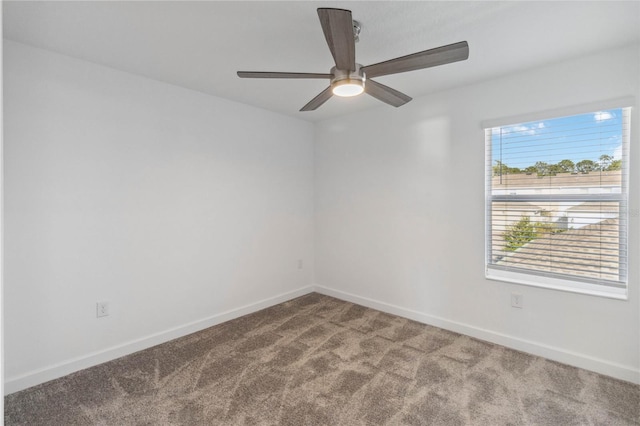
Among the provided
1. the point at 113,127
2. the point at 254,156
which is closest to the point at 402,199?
the point at 254,156

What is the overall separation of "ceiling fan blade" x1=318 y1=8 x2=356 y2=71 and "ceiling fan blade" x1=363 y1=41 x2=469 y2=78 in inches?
7.3

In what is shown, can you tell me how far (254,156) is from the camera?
3631 mm

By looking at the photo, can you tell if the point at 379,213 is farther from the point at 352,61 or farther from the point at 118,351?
the point at 118,351

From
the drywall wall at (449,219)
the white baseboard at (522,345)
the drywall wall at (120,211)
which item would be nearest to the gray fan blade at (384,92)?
the drywall wall at (449,219)

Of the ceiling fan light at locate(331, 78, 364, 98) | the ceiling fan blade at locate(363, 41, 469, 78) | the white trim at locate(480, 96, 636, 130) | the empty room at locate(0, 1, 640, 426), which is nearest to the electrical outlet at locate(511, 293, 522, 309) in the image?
the empty room at locate(0, 1, 640, 426)

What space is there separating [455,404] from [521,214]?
1675mm

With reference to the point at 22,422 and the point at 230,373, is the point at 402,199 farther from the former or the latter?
the point at 22,422

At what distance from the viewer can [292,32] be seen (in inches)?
80.7

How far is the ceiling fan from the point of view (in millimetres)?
1451

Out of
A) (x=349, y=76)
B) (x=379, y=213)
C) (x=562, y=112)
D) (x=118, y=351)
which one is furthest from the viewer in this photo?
(x=379, y=213)

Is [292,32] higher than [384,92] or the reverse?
higher

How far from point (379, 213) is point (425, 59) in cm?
208

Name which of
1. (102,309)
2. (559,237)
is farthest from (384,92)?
(102,309)

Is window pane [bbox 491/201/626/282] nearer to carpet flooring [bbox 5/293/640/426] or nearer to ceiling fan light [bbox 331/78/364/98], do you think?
carpet flooring [bbox 5/293/640/426]
